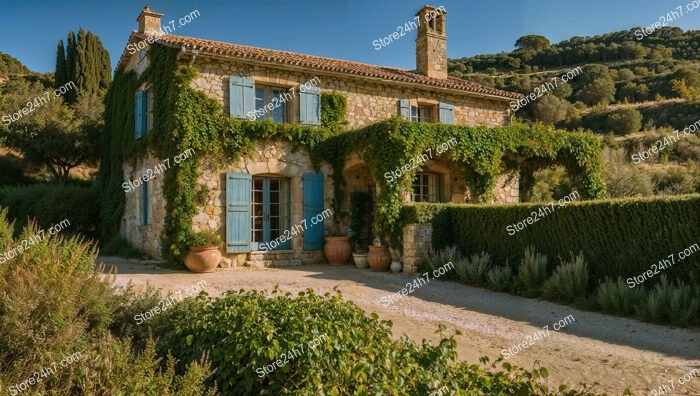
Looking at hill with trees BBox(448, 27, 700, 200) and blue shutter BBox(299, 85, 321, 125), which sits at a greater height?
hill with trees BBox(448, 27, 700, 200)

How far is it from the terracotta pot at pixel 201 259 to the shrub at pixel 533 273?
6.02 metres

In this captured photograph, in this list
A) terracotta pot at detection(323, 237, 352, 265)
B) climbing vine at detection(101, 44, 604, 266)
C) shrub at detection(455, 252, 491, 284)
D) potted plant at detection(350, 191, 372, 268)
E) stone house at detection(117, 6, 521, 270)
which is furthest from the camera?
potted plant at detection(350, 191, 372, 268)

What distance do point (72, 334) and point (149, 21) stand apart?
11306mm

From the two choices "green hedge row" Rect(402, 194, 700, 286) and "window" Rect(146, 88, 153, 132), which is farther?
"window" Rect(146, 88, 153, 132)

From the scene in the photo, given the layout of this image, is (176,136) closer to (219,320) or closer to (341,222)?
(341,222)

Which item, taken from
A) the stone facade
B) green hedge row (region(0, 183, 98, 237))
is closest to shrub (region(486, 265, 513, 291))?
the stone facade

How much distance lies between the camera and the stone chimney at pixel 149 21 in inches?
505

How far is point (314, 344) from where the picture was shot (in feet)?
10.6

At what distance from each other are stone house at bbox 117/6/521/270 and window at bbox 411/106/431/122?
3cm

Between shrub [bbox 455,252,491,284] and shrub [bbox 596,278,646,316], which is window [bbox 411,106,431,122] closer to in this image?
shrub [bbox 455,252,491,284]

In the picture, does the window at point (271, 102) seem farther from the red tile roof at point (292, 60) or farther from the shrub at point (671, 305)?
the shrub at point (671, 305)

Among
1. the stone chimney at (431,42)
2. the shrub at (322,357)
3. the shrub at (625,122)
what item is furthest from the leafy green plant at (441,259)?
the shrub at (625,122)

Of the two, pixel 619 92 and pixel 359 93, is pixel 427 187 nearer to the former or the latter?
pixel 359 93

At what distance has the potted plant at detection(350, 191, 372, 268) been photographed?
12305mm
